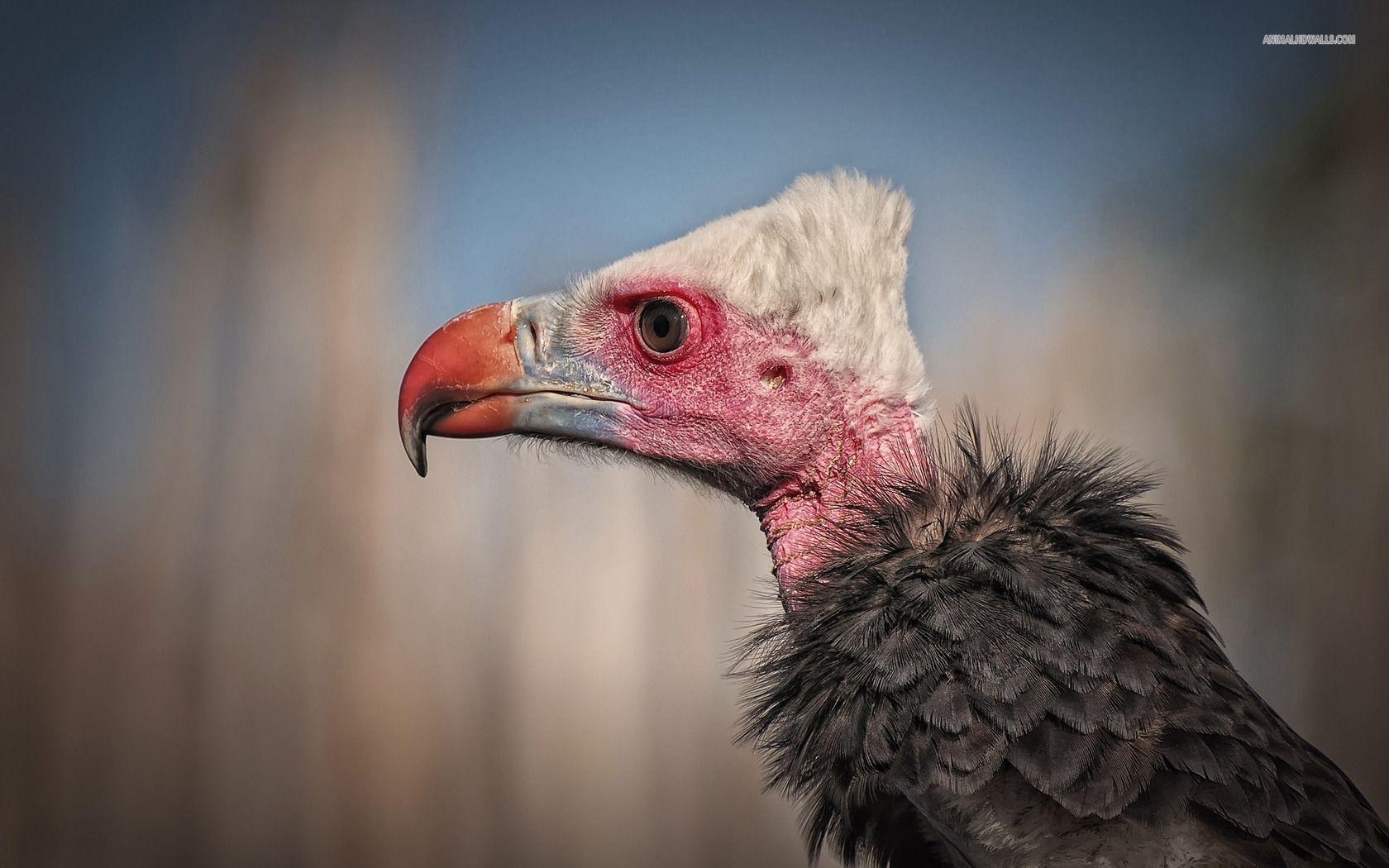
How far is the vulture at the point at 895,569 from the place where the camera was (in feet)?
3.44

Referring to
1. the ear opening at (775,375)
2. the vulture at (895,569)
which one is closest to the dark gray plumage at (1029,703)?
the vulture at (895,569)

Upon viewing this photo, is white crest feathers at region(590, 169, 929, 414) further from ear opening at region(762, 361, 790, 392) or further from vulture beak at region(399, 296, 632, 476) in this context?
vulture beak at region(399, 296, 632, 476)

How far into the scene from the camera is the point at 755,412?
1.82 meters

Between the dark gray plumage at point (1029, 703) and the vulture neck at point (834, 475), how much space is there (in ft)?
0.78

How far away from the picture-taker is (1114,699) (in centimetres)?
109

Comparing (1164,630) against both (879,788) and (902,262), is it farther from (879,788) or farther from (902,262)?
(902,262)

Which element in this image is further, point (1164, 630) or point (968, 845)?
point (1164, 630)

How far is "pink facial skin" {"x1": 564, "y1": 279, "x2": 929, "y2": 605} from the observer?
1.78 m

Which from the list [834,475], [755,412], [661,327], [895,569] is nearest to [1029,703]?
[895,569]

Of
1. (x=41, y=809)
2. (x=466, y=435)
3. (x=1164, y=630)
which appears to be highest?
(x=466, y=435)

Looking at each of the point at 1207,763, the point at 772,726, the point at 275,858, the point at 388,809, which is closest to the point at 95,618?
the point at 275,858

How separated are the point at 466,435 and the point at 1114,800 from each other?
136cm

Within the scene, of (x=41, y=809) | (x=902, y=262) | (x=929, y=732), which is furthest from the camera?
(x=41, y=809)

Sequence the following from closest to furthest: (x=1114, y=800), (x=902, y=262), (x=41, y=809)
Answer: (x=1114, y=800) → (x=902, y=262) → (x=41, y=809)
